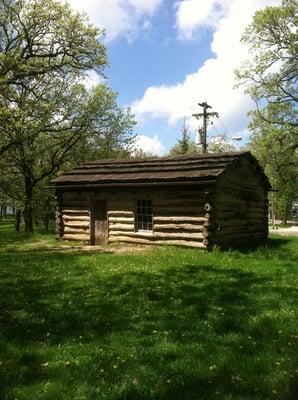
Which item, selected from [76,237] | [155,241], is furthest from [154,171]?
[76,237]

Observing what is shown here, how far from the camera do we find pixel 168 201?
22.0 metres

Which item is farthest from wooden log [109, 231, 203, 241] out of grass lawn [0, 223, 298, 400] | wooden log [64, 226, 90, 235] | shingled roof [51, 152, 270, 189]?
grass lawn [0, 223, 298, 400]

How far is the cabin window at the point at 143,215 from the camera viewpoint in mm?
23031

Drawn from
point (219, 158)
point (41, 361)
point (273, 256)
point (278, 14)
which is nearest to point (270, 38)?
point (278, 14)

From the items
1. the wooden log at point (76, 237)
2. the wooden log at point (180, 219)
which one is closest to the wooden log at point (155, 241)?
the wooden log at point (180, 219)

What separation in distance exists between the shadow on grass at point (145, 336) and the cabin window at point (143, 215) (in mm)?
8894

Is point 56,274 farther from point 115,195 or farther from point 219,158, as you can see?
point 219,158

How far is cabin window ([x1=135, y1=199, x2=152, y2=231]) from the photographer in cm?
2303

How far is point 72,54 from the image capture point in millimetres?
26141

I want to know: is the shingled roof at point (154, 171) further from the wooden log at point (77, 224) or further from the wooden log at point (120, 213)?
the wooden log at point (77, 224)

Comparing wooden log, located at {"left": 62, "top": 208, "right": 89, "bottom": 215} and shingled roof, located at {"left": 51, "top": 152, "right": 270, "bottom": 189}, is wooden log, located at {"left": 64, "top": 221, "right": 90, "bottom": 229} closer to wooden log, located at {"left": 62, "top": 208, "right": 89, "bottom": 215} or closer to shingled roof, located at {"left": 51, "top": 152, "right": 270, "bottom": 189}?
wooden log, located at {"left": 62, "top": 208, "right": 89, "bottom": 215}

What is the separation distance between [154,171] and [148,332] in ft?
50.6

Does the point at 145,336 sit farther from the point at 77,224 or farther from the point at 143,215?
the point at 77,224

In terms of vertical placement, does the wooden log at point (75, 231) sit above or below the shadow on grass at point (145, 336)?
above
